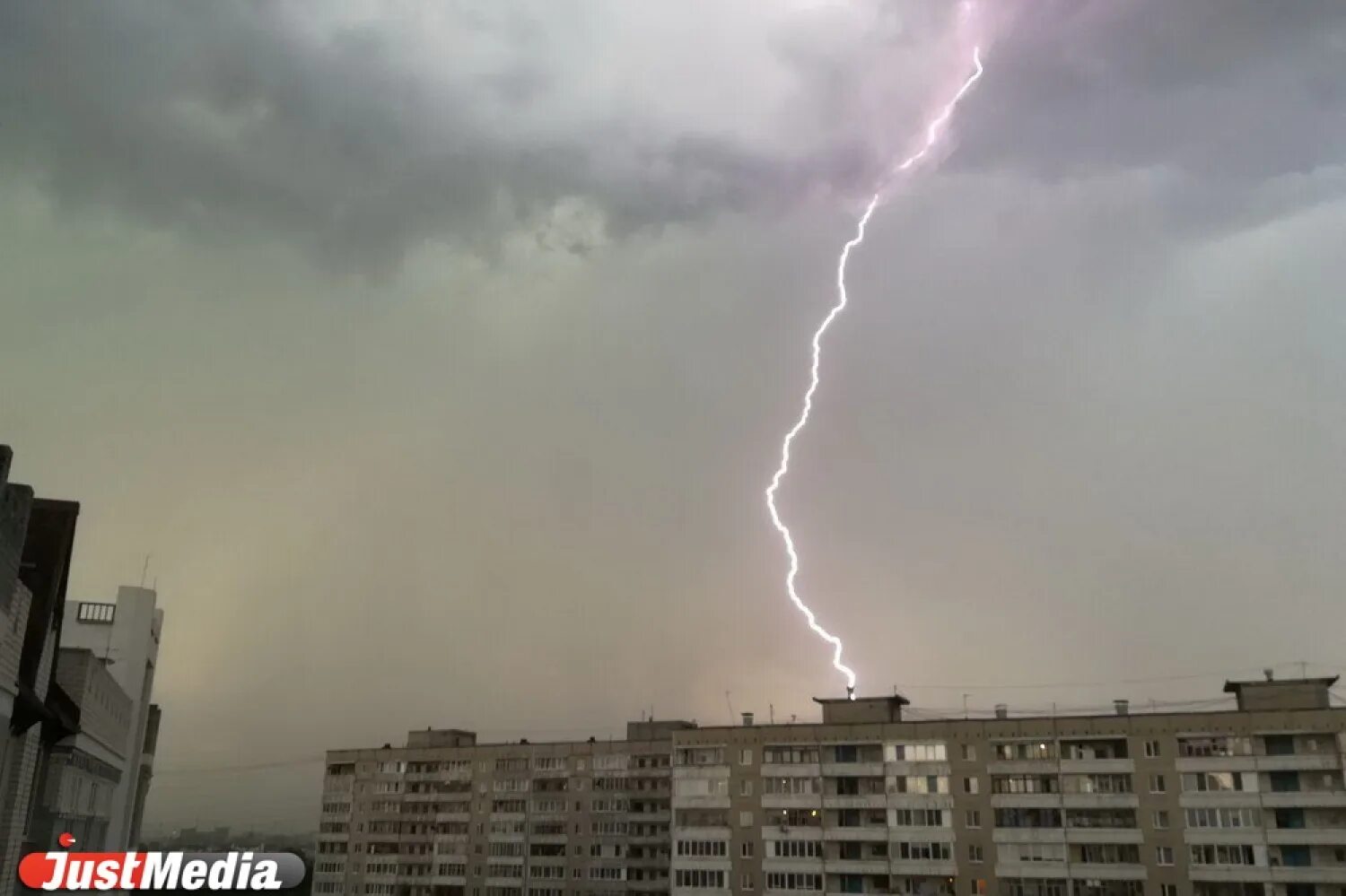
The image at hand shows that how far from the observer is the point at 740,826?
66.2 metres

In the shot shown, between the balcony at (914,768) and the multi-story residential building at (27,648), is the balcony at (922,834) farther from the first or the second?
the multi-story residential building at (27,648)

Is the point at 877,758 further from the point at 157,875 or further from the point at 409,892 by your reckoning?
the point at 157,875

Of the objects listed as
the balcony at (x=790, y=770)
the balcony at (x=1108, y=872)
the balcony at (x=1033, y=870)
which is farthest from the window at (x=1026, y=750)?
the balcony at (x=790, y=770)

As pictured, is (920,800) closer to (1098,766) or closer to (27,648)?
(1098,766)

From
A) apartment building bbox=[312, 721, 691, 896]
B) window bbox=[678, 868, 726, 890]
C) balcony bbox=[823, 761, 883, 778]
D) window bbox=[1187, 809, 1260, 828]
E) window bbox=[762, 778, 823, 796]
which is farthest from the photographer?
apartment building bbox=[312, 721, 691, 896]

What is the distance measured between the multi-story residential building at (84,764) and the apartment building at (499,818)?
3748cm

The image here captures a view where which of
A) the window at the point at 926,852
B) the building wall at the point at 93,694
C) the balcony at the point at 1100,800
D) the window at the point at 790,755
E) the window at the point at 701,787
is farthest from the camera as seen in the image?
the window at the point at 701,787

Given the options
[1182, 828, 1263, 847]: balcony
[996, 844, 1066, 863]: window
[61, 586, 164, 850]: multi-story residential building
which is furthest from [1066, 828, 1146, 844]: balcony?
[61, 586, 164, 850]: multi-story residential building

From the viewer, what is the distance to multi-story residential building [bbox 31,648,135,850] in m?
35.2

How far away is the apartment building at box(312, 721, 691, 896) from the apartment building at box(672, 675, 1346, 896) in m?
12.8

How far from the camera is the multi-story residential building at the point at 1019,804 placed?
180 feet

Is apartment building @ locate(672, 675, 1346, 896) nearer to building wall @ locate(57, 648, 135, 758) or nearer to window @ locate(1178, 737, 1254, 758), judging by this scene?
window @ locate(1178, 737, 1254, 758)

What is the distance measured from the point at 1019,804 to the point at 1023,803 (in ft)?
0.69

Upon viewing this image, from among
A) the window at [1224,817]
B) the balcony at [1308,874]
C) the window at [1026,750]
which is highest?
the window at [1026,750]
